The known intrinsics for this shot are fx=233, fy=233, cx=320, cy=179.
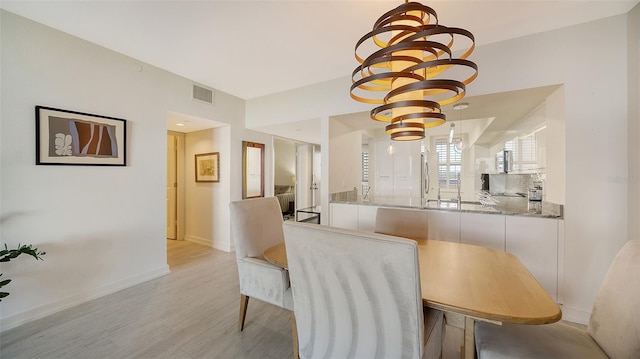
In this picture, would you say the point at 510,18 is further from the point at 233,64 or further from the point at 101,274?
the point at 101,274

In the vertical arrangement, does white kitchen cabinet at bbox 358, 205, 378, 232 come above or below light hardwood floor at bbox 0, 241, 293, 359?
above

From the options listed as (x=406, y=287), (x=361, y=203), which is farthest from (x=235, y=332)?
(x=361, y=203)

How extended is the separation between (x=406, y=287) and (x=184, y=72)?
3.50m

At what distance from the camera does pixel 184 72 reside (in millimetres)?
3025

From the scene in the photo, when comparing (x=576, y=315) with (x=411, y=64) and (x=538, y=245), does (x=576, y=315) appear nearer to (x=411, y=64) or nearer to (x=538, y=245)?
(x=538, y=245)

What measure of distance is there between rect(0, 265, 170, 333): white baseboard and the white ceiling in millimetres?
2538

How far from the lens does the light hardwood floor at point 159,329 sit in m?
1.66

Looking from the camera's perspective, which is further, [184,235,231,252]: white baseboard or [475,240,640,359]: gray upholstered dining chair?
[184,235,231,252]: white baseboard


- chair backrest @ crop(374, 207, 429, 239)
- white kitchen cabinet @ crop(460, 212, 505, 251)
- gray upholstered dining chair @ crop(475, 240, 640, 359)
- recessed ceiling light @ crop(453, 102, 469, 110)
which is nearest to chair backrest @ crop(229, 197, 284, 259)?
chair backrest @ crop(374, 207, 429, 239)

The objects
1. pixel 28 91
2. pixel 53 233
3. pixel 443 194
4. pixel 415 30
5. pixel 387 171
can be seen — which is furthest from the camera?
pixel 387 171

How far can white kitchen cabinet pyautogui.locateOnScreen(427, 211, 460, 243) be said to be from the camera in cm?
249

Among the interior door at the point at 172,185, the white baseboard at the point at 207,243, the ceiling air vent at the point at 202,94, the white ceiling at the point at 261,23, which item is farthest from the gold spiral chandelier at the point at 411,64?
the interior door at the point at 172,185

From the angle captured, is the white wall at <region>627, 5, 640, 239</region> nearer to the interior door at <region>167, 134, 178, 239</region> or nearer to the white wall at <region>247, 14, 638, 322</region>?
the white wall at <region>247, 14, 638, 322</region>

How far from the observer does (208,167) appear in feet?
13.4
